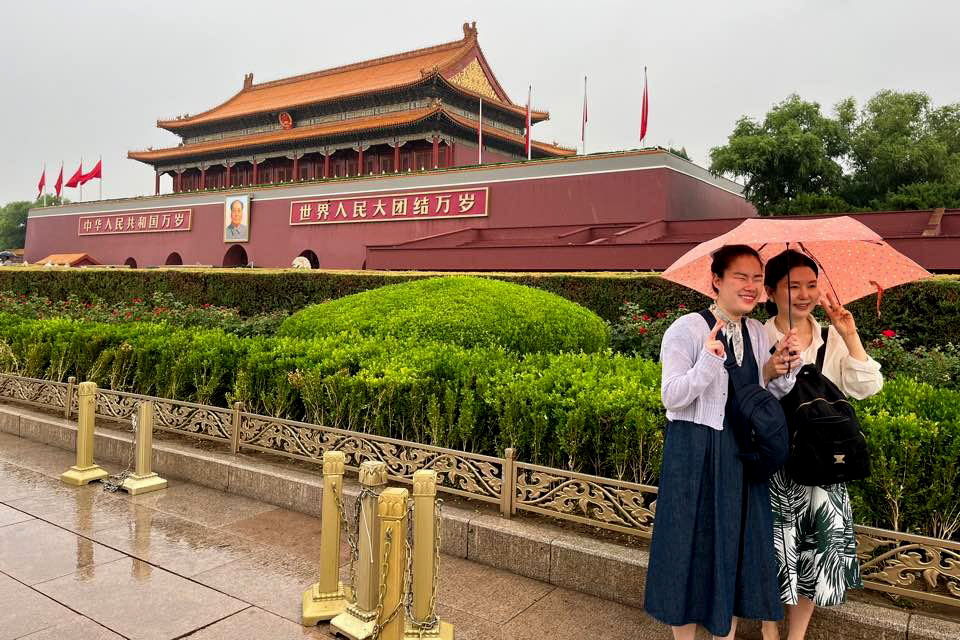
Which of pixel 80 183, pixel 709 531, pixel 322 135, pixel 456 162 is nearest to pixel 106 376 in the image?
pixel 709 531

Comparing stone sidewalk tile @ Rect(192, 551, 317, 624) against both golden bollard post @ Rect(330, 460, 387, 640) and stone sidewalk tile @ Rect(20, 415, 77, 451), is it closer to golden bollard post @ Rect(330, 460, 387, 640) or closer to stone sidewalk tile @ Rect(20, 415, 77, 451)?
golden bollard post @ Rect(330, 460, 387, 640)

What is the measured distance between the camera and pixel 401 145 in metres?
25.8

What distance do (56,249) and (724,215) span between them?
105ft

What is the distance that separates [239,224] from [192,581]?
25.0 meters

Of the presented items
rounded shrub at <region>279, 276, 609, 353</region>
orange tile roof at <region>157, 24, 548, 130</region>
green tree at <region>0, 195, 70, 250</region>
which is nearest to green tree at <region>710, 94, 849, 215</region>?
orange tile roof at <region>157, 24, 548, 130</region>

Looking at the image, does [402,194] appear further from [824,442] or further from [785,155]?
[824,442]

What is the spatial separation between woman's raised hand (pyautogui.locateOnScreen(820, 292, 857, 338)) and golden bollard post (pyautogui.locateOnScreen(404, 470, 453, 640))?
161cm

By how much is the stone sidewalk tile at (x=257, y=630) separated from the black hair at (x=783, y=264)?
187 centimetres

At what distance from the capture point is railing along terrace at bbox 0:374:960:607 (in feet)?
8.59

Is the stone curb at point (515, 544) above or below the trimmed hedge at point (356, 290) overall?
below

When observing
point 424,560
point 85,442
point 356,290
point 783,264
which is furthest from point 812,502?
point 356,290

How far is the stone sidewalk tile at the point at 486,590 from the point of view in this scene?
2.93 metres

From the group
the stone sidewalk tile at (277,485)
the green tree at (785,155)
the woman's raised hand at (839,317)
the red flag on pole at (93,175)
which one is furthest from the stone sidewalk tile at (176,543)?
the red flag on pole at (93,175)

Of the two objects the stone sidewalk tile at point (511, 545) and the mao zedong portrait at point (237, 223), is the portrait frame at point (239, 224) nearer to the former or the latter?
the mao zedong portrait at point (237, 223)
